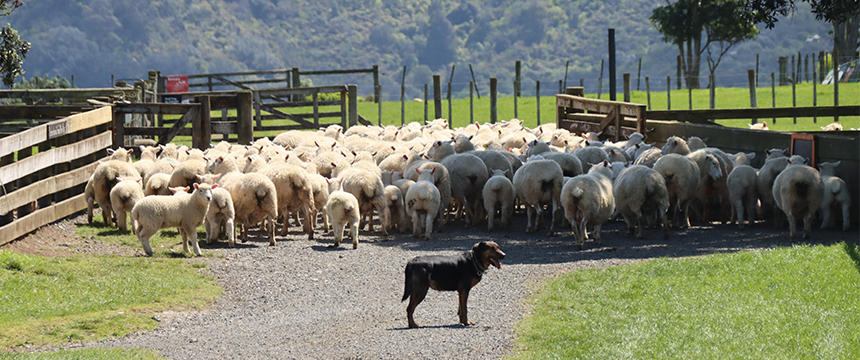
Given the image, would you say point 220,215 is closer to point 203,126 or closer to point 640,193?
point 640,193

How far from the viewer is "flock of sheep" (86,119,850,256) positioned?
14.0 metres

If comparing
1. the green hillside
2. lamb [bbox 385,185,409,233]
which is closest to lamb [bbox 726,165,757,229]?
lamb [bbox 385,185,409,233]

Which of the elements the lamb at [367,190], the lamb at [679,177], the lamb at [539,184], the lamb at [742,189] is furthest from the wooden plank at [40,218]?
the lamb at [742,189]

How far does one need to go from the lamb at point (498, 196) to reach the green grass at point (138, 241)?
425 centimetres

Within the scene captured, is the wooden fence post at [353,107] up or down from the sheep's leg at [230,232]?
up

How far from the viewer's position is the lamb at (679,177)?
15.4 m

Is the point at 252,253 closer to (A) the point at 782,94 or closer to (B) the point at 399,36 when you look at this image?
(A) the point at 782,94

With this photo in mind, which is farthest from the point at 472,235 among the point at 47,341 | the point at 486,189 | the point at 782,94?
the point at 782,94

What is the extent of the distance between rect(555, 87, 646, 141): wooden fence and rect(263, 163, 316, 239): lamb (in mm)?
8532

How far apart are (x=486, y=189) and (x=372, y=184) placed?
6.08 feet

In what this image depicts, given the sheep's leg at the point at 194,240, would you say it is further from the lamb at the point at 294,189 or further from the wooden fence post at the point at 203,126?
the wooden fence post at the point at 203,126

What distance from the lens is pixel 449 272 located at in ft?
30.1

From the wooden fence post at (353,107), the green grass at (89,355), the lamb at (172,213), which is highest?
the wooden fence post at (353,107)

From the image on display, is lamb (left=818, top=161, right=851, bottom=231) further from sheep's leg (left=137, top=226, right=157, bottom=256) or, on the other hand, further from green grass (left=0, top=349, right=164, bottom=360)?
green grass (left=0, top=349, right=164, bottom=360)
